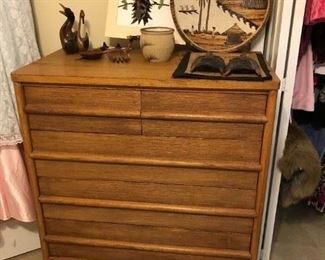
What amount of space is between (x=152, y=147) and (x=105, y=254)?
1.69ft

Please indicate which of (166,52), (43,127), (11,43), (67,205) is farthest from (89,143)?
(11,43)

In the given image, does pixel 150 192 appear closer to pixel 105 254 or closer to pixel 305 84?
pixel 105 254

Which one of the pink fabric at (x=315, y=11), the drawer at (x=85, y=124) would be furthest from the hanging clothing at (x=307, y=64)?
the drawer at (x=85, y=124)

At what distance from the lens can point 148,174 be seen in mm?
1239

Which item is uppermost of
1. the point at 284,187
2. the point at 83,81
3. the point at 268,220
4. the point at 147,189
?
the point at 83,81

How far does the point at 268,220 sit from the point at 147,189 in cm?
63

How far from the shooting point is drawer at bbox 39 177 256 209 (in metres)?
1.24

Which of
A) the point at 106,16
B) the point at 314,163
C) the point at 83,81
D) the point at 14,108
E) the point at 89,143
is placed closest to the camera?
the point at 83,81

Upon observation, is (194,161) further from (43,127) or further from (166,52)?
(43,127)

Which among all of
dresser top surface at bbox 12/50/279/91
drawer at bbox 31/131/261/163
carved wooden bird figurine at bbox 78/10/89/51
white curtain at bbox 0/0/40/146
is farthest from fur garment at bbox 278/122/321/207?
white curtain at bbox 0/0/40/146

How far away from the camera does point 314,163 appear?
1324 millimetres

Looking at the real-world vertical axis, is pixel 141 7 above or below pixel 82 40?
above

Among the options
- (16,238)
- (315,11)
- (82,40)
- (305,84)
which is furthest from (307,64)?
(16,238)

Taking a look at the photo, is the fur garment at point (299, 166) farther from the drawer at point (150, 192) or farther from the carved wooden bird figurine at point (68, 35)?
the carved wooden bird figurine at point (68, 35)
